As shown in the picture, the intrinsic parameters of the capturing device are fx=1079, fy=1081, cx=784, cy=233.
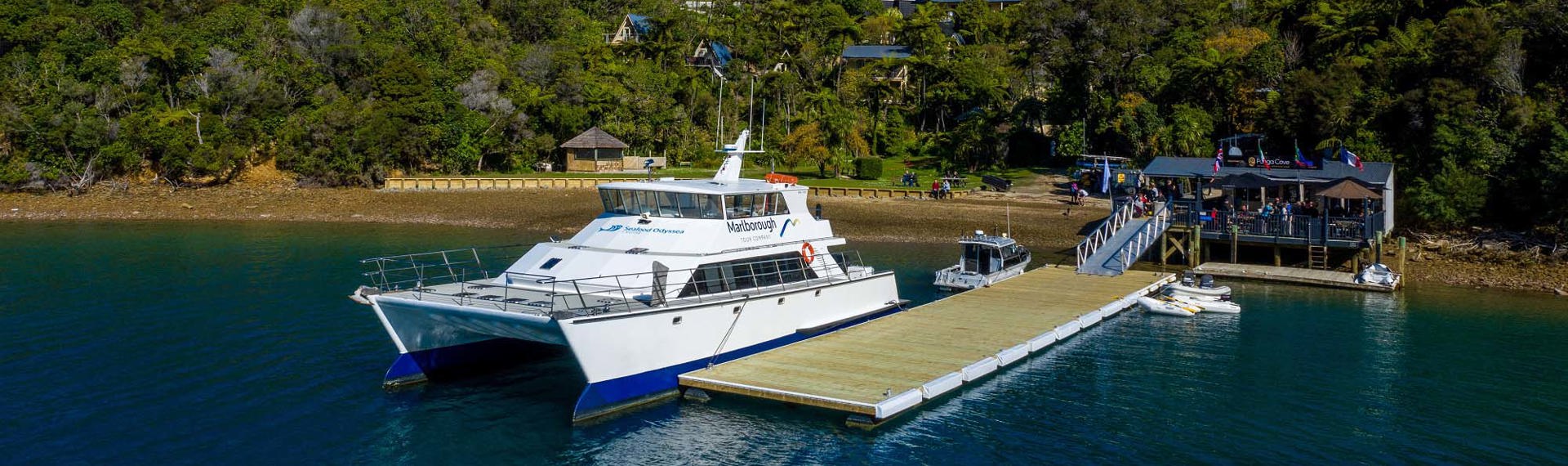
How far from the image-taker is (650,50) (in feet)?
261

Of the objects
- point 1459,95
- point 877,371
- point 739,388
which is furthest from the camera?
point 1459,95

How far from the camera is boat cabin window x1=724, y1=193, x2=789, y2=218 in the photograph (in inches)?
914

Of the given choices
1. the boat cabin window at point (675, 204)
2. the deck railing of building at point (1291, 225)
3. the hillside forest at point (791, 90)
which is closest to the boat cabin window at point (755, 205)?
the boat cabin window at point (675, 204)

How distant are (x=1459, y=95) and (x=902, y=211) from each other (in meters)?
22.1

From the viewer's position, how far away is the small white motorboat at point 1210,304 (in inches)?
1149

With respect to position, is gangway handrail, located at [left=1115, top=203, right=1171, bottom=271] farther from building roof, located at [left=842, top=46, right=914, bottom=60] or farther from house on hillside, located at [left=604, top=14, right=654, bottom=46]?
house on hillside, located at [left=604, top=14, right=654, bottom=46]

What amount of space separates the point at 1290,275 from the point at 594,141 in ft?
138

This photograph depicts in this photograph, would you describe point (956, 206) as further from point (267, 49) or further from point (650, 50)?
point (267, 49)

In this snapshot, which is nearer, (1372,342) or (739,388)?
(739,388)

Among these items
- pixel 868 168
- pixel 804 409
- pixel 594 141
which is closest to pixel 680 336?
pixel 804 409

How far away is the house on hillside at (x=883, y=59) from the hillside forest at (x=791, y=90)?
2.26 ft

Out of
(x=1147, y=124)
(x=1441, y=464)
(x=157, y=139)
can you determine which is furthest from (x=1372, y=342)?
(x=157, y=139)

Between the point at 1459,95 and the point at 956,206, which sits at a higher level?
the point at 1459,95

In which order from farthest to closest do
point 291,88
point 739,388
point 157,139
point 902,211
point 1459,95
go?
point 291,88, point 157,139, point 902,211, point 1459,95, point 739,388
